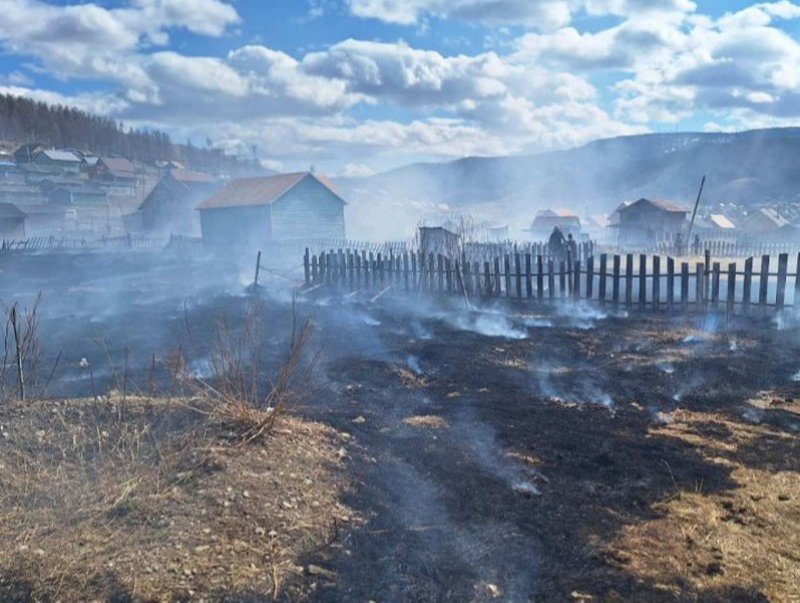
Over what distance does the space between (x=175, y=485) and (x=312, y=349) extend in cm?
577

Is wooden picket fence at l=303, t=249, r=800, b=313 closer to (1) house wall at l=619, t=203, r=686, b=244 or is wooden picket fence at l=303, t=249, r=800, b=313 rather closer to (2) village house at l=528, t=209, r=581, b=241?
(1) house wall at l=619, t=203, r=686, b=244

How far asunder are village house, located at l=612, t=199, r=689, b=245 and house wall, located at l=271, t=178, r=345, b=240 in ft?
74.9

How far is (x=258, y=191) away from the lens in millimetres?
38062

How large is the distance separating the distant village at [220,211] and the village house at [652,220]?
8 centimetres

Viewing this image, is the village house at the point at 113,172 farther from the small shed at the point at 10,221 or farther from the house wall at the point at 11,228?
the small shed at the point at 10,221

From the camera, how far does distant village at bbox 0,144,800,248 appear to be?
37.8 meters

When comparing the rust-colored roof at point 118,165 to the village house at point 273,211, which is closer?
the village house at point 273,211

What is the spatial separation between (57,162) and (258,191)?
56780 mm

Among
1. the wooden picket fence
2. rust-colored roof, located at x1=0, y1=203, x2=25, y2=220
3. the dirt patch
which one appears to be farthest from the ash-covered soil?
rust-colored roof, located at x1=0, y1=203, x2=25, y2=220

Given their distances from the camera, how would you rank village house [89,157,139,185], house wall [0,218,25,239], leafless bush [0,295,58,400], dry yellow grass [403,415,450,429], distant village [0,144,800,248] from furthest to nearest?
village house [89,157,139,185]
house wall [0,218,25,239]
distant village [0,144,800,248]
dry yellow grass [403,415,450,429]
leafless bush [0,295,58,400]

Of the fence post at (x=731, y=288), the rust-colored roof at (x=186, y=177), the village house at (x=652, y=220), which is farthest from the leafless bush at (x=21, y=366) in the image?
the rust-colored roof at (x=186, y=177)

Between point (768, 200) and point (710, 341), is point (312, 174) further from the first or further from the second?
point (768, 200)

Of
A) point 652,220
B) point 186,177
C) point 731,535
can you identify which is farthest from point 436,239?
point 186,177

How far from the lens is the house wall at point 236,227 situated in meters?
36.3
